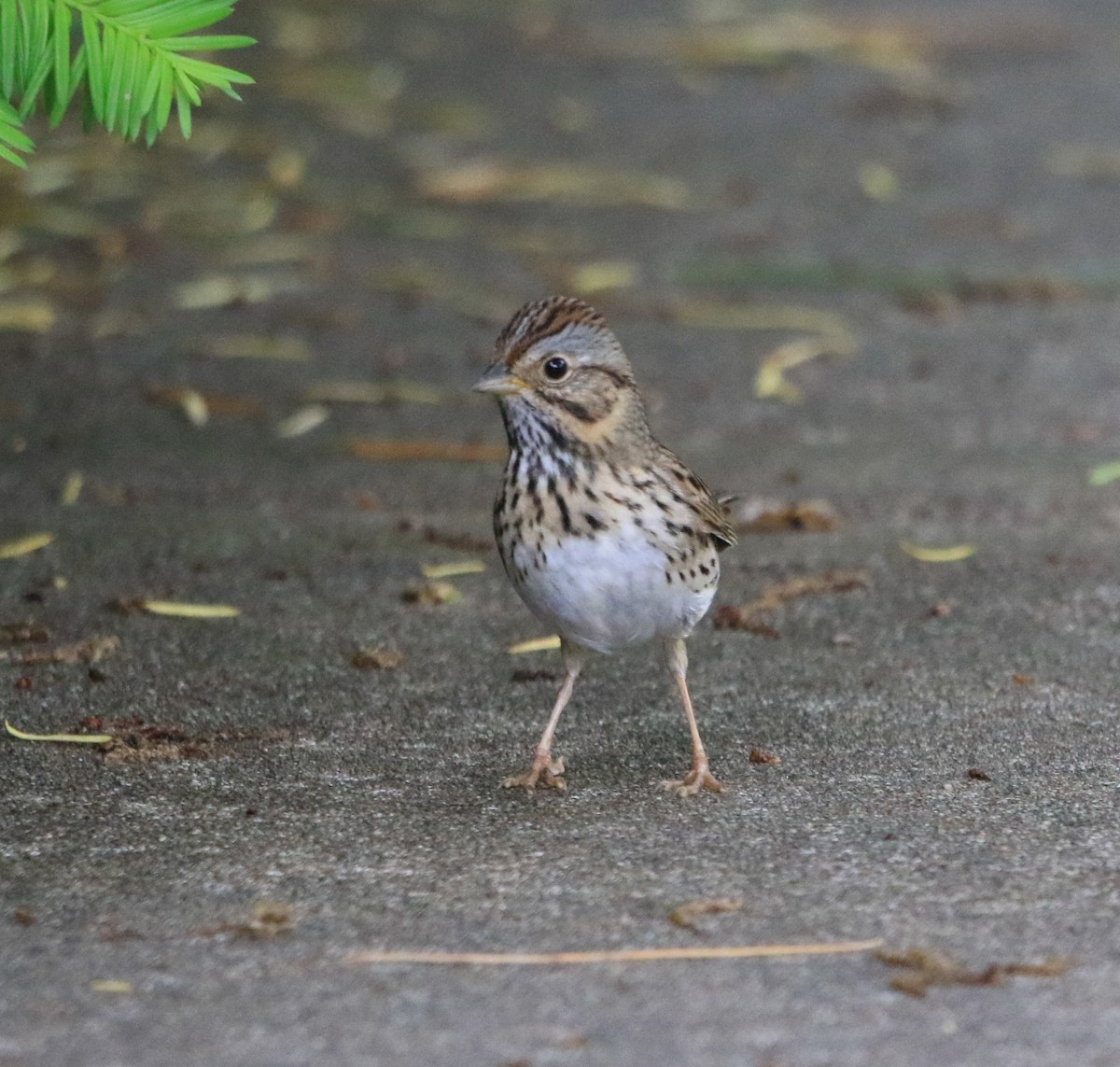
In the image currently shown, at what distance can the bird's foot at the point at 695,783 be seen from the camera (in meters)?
4.20

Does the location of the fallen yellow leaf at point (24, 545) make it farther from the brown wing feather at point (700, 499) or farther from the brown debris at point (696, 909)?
the brown debris at point (696, 909)

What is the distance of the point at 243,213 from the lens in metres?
9.10

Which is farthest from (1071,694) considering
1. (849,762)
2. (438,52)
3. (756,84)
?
(438,52)

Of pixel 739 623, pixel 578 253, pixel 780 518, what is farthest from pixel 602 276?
pixel 739 623

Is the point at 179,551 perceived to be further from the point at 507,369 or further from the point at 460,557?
the point at 507,369

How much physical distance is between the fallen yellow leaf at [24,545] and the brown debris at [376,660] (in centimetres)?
119

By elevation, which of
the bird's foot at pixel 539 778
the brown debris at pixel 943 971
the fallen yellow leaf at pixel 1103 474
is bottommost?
the bird's foot at pixel 539 778

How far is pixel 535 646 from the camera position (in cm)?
521

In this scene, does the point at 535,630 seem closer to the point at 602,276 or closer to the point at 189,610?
the point at 189,610

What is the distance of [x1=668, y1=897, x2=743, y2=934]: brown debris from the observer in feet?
11.5

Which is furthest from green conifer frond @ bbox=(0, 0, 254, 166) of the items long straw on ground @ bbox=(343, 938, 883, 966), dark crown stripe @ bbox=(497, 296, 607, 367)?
long straw on ground @ bbox=(343, 938, 883, 966)

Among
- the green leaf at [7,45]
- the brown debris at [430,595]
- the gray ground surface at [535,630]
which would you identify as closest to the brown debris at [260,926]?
the gray ground surface at [535,630]

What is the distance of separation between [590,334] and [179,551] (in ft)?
5.87

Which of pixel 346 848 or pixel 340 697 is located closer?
pixel 346 848
